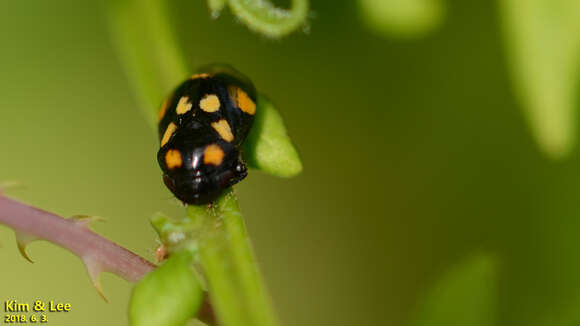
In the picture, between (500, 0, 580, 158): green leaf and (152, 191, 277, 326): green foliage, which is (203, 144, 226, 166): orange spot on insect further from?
(500, 0, 580, 158): green leaf

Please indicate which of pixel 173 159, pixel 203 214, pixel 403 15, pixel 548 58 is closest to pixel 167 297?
pixel 203 214

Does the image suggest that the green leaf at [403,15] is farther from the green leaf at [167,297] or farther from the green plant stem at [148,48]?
the green leaf at [167,297]

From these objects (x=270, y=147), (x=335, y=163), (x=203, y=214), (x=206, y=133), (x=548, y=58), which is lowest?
(x=203, y=214)

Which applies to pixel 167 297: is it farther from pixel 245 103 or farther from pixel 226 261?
pixel 245 103

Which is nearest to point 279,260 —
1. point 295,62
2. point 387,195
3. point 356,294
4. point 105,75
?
point 356,294

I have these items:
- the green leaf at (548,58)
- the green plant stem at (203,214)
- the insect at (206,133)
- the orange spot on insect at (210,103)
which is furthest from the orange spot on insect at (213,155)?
the green leaf at (548,58)

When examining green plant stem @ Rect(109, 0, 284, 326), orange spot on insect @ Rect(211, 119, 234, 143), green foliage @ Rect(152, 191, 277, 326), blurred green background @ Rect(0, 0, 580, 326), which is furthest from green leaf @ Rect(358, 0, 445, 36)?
green foliage @ Rect(152, 191, 277, 326)
